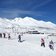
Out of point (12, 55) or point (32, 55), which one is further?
point (32, 55)

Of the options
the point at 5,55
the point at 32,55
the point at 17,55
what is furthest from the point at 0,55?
the point at 32,55

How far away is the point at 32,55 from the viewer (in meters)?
13.4

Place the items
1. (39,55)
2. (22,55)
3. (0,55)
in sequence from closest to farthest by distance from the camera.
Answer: (0,55)
(22,55)
(39,55)

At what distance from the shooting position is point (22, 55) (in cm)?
1286

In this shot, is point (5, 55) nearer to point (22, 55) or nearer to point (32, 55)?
point (22, 55)

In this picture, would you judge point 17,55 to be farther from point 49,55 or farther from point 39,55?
point 49,55

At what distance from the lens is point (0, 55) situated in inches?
470

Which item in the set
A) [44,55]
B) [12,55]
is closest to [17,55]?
[12,55]

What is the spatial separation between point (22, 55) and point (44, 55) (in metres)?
1.82

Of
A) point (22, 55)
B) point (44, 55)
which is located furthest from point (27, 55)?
point (44, 55)

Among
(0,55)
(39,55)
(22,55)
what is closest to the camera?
(0,55)

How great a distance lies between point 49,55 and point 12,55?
3054mm

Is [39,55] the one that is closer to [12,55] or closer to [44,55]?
[44,55]

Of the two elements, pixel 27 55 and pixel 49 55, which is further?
pixel 49 55
